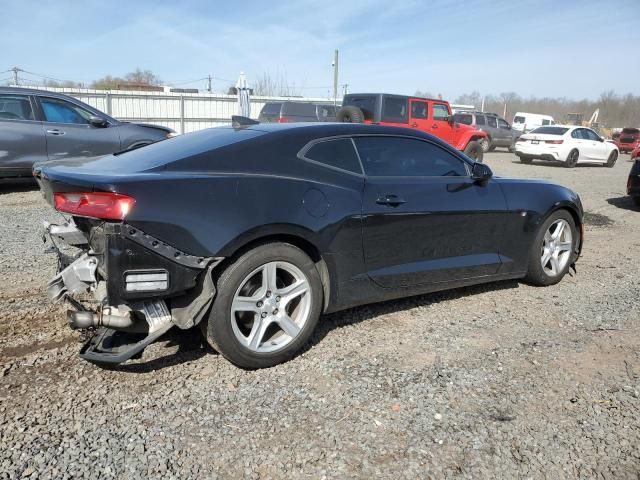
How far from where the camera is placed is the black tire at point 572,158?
18062mm

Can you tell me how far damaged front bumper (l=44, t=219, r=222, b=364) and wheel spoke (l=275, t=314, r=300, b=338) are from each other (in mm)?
A: 490

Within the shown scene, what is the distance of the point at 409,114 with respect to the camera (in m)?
15.5

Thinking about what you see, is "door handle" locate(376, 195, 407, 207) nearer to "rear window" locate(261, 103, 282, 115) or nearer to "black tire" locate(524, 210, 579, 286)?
"black tire" locate(524, 210, 579, 286)

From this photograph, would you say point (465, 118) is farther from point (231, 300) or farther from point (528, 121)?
point (231, 300)

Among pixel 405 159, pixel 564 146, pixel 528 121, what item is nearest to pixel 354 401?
pixel 405 159

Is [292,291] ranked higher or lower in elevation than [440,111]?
lower

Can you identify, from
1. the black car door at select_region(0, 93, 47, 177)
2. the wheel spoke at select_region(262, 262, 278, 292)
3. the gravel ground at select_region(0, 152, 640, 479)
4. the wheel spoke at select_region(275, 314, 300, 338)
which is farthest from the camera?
the black car door at select_region(0, 93, 47, 177)

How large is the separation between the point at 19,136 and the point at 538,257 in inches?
305

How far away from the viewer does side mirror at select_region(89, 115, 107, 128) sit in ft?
28.6

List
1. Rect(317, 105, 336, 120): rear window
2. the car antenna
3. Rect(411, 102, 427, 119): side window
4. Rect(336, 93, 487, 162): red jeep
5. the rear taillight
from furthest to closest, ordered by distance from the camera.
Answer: Rect(317, 105, 336, 120): rear window < Rect(411, 102, 427, 119): side window < Rect(336, 93, 487, 162): red jeep < the car antenna < the rear taillight

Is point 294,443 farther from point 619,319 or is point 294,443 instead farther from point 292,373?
point 619,319

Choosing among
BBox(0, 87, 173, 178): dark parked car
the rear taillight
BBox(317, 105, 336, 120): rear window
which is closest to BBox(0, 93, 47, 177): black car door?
BBox(0, 87, 173, 178): dark parked car

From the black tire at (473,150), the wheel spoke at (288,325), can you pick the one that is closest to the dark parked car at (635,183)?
the black tire at (473,150)

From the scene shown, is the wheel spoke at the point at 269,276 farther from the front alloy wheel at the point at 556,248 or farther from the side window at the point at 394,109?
the side window at the point at 394,109
